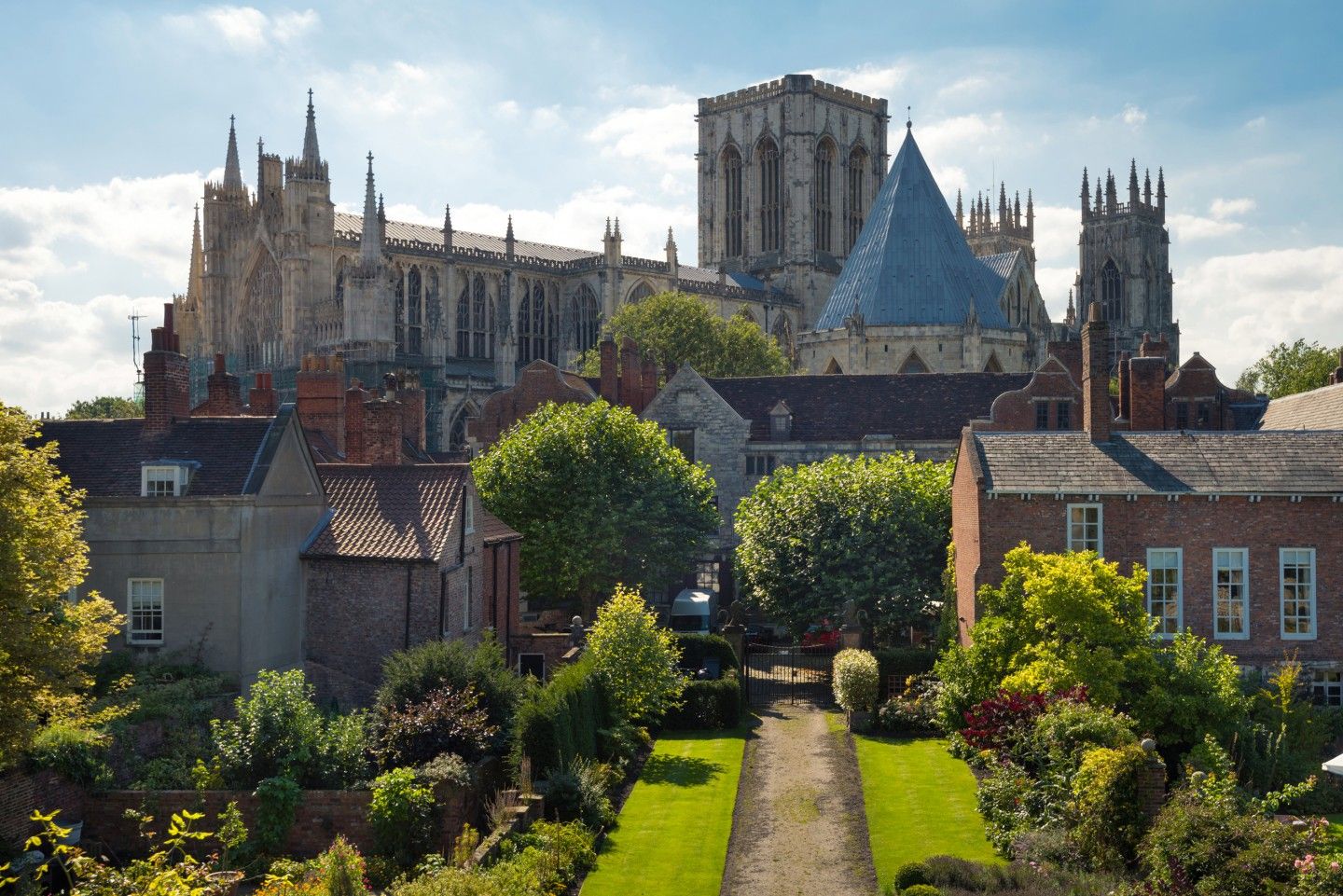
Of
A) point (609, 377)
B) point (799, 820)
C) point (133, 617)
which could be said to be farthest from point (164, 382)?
point (609, 377)

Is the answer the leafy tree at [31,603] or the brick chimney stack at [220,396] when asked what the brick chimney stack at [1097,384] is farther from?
the brick chimney stack at [220,396]

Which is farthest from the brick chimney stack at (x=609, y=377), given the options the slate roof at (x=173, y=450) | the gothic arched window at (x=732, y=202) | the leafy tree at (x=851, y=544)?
the gothic arched window at (x=732, y=202)

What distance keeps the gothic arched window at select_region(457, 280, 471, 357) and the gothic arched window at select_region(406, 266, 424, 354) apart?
11.1ft

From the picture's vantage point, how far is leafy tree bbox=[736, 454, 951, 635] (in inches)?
1610

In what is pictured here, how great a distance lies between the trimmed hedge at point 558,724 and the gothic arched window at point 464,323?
7049 centimetres

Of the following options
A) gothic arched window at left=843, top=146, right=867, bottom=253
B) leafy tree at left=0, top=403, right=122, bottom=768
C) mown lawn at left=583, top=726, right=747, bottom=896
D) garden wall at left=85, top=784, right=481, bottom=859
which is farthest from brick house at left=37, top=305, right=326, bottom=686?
gothic arched window at left=843, top=146, right=867, bottom=253

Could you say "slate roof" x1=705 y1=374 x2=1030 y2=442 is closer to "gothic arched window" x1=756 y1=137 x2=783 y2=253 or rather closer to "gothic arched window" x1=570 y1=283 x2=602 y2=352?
"gothic arched window" x1=570 y1=283 x2=602 y2=352

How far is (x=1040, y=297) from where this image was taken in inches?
3615

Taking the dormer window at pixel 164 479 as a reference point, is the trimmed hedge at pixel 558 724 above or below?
below

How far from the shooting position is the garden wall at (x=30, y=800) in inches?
894

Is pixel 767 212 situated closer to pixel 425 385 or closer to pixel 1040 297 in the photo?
pixel 1040 297

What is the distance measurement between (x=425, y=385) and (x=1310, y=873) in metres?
73.9

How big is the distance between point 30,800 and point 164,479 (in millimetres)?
9149

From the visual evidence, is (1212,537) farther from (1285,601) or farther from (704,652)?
(704,652)
